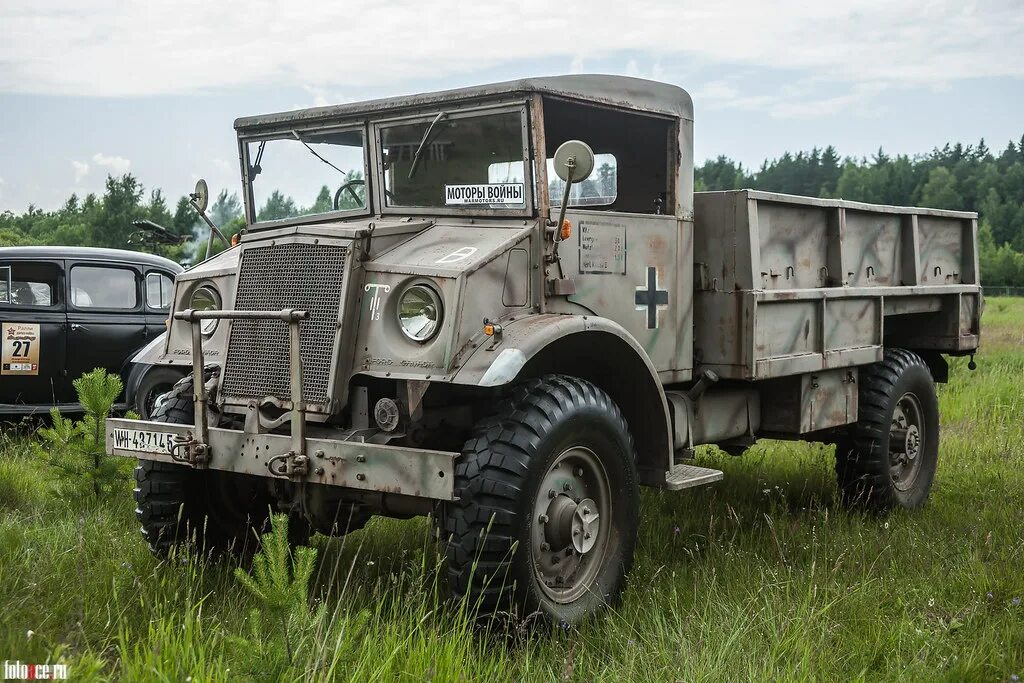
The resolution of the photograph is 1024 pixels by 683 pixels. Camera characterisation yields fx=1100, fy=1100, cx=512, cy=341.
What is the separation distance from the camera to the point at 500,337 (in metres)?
4.34

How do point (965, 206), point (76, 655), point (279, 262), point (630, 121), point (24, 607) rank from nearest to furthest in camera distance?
point (76, 655) → point (24, 607) → point (279, 262) → point (630, 121) → point (965, 206)

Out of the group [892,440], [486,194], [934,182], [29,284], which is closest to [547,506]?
[486,194]

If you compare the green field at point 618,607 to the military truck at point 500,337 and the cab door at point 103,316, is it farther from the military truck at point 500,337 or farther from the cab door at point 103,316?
the cab door at point 103,316

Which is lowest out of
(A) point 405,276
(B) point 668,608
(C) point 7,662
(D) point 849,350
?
(B) point 668,608

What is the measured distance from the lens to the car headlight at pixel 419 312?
441cm

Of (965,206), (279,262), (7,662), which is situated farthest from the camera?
(965,206)

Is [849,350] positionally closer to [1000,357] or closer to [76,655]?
[76,655]

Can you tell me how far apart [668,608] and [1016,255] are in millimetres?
74842

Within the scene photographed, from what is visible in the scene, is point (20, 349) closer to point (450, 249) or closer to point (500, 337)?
Answer: point (450, 249)

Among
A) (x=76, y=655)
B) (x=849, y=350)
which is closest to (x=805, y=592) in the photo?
(x=849, y=350)

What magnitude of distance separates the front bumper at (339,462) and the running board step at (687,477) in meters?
1.39

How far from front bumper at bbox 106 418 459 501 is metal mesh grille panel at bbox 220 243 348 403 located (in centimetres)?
27

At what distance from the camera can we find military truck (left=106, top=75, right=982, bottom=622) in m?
4.31

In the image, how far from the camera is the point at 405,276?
4.49m
